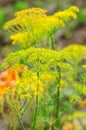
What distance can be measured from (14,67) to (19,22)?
0.48m

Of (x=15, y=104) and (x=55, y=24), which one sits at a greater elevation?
(x=55, y=24)

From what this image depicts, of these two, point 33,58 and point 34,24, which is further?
point 34,24

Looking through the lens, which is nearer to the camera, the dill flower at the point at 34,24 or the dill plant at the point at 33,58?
the dill plant at the point at 33,58

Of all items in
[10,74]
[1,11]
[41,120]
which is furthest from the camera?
[1,11]

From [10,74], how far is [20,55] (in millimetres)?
1493

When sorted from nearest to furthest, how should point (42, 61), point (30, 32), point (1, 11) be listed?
point (42, 61)
point (30, 32)
point (1, 11)

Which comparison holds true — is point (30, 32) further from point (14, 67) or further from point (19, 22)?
point (14, 67)

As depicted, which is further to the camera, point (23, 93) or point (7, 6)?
point (7, 6)

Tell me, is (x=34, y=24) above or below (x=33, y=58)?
above

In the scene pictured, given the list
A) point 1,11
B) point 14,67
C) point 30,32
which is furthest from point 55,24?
point 1,11

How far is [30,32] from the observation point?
12.3 feet

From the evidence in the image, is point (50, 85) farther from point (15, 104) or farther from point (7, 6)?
point (7, 6)

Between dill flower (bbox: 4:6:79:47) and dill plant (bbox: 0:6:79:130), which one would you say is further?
dill flower (bbox: 4:6:79:47)

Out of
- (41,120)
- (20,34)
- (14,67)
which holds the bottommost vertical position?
(41,120)
